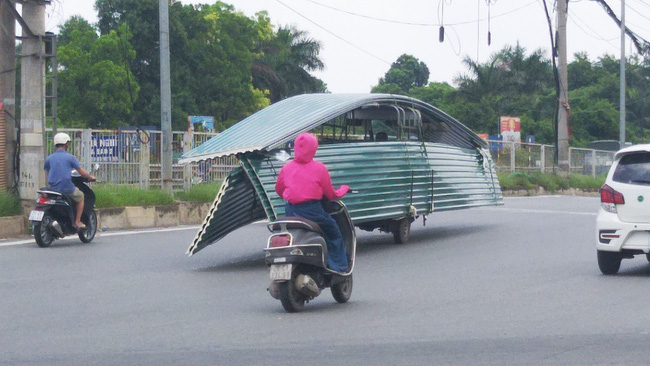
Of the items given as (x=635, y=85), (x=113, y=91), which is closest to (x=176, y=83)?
(x=113, y=91)

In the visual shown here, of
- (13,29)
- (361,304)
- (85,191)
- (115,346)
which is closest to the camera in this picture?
(115,346)

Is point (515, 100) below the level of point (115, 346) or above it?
above

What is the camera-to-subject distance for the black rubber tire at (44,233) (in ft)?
44.7

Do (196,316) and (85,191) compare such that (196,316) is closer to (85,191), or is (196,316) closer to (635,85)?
(85,191)

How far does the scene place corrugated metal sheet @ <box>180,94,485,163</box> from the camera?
11531mm

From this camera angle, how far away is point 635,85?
234ft

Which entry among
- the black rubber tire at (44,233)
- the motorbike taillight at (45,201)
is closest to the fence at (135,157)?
the motorbike taillight at (45,201)

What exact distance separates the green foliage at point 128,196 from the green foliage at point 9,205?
1.78m

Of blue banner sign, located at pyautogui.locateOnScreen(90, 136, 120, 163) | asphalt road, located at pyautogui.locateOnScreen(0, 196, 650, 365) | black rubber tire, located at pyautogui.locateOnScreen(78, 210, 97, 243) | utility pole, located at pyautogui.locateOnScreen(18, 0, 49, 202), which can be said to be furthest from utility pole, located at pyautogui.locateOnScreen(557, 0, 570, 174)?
black rubber tire, located at pyautogui.locateOnScreen(78, 210, 97, 243)

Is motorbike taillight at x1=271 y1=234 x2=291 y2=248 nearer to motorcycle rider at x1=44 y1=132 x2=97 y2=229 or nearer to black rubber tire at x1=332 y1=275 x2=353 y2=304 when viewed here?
black rubber tire at x1=332 y1=275 x2=353 y2=304

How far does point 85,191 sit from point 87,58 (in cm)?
4153

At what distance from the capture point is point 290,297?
812 centimetres

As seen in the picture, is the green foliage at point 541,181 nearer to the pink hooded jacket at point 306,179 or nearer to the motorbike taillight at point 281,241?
the pink hooded jacket at point 306,179

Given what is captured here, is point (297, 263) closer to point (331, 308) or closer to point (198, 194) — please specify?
point (331, 308)
